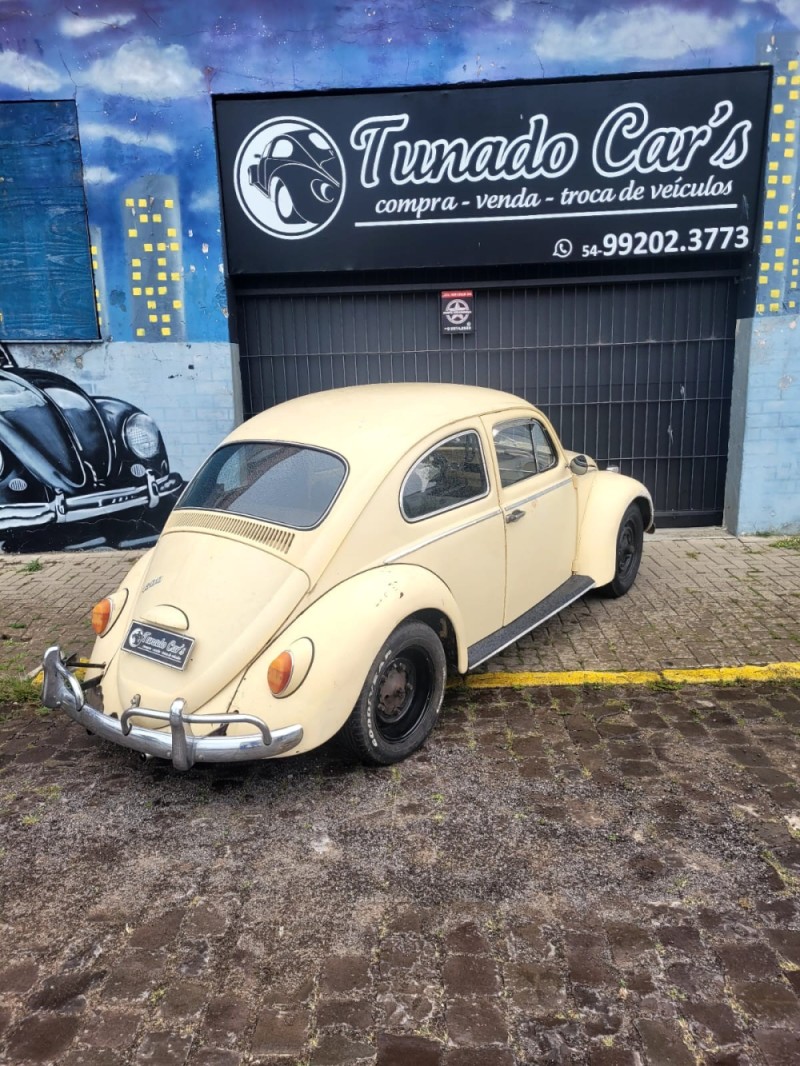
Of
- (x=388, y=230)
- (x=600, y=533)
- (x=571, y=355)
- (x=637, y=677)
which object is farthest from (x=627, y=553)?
(x=388, y=230)

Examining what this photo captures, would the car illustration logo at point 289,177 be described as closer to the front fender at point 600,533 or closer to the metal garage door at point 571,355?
the metal garage door at point 571,355

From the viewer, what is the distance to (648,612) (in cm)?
593

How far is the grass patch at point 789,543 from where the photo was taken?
24.8 ft

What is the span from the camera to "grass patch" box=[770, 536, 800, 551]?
755cm

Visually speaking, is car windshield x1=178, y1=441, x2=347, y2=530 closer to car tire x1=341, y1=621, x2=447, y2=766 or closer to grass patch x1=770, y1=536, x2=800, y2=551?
car tire x1=341, y1=621, x2=447, y2=766

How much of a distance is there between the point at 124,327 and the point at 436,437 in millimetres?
4612

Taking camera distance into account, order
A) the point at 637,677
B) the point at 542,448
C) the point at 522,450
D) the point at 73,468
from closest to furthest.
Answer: the point at 637,677 < the point at 522,450 < the point at 542,448 < the point at 73,468

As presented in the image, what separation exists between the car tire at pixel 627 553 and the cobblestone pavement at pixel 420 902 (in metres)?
1.97

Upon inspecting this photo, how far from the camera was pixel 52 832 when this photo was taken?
3463 millimetres

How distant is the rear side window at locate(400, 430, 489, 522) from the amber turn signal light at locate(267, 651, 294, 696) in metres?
1.09

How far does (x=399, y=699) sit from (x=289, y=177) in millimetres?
5613

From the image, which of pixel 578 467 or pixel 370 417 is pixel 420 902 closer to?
pixel 370 417

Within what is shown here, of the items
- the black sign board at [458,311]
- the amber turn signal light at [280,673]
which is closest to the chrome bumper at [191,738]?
the amber turn signal light at [280,673]

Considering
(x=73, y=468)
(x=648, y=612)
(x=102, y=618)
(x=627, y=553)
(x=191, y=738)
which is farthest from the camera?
(x=73, y=468)
